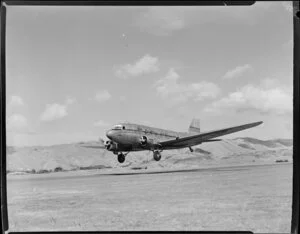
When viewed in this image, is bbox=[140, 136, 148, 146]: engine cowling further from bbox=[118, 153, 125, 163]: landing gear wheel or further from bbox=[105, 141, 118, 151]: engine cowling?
bbox=[105, 141, 118, 151]: engine cowling

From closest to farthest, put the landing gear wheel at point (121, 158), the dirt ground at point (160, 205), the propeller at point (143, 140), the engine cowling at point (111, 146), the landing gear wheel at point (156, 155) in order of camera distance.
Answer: the dirt ground at point (160, 205) < the landing gear wheel at point (121, 158) < the engine cowling at point (111, 146) < the propeller at point (143, 140) < the landing gear wheel at point (156, 155)

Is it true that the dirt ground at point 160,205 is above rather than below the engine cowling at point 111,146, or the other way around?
below

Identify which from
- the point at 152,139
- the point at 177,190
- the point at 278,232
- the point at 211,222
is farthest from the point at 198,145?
the point at 278,232

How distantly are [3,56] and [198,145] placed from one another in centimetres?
1183

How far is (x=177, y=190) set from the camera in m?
9.59

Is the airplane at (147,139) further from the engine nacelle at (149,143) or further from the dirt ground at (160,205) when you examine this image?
the dirt ground at (160,205)

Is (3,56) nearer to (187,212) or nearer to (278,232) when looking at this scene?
(278,232)

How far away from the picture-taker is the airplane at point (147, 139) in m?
12.6

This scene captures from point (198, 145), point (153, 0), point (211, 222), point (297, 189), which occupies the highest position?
point (153, 0)

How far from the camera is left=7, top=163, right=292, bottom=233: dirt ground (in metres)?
6.08

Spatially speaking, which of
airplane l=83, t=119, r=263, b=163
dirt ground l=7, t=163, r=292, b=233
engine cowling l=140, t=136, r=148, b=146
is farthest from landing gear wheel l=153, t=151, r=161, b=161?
dirt ground l=7, t=163, r=292, b=233

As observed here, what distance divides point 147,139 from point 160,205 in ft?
19.4

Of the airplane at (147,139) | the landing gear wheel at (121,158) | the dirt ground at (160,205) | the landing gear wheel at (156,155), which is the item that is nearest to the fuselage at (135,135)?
the airplane at (147,139)

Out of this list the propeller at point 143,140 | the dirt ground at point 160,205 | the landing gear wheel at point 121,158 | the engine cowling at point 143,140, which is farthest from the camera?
the engine cowling at point 143,140
